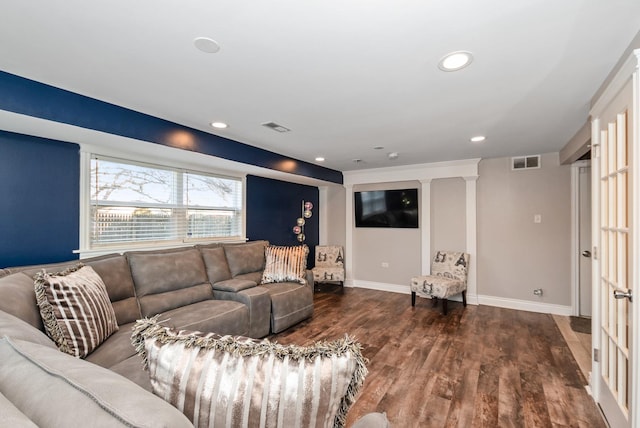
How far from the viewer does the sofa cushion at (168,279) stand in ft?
8.65

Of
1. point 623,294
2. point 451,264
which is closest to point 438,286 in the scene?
point 451,264

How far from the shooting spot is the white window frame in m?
2.70

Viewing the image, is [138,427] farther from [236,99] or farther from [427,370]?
[427,370]

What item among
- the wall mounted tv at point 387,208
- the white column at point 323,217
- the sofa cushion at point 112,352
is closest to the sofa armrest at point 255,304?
the sofa cushion at point 112,352

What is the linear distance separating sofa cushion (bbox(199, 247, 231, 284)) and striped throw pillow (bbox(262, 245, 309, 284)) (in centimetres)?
52

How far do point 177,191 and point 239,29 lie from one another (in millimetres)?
2574

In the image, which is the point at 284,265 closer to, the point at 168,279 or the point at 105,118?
the point at 168,279

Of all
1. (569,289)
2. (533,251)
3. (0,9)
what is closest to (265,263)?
(0,9)

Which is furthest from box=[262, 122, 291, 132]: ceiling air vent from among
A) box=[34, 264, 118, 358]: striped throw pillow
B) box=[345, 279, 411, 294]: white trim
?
box=[345, 279, 411, 294]: white trim

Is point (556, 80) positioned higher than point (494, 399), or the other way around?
point (556, 80)

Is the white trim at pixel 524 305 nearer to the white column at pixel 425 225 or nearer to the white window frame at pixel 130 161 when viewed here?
the white column at pixel 425 225

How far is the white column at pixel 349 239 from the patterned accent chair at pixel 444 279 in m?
1.54

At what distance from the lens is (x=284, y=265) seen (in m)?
3.79

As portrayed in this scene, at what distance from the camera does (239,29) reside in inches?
56.8
